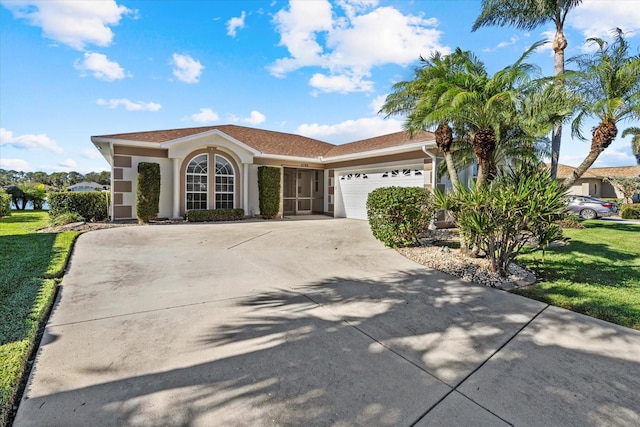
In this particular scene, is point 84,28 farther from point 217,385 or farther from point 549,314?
point 549,314

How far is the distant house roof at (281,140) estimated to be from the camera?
46.2 feet

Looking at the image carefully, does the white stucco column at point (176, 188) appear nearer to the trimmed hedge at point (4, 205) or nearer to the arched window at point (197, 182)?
the arched window at point (197, 182)

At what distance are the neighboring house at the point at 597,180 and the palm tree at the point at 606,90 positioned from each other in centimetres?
3163

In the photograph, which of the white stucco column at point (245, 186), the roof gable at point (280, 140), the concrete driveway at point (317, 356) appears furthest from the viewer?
the white stucco column at point (245, 186)

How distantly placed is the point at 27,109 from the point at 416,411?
18016 mm

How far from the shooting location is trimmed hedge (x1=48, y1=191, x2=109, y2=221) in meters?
12.5

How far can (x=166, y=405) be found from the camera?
248 centimetres

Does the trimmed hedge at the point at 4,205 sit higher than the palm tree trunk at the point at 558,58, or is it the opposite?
the palm tree trunk at the point at 558,58

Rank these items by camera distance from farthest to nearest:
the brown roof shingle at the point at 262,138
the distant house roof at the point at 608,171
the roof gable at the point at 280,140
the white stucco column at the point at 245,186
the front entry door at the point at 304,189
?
the distant house roof at the point at 608,171, the front entry door at the point at 304,189, the white stucco column at the point at 245,186, the brown roof shingle at the point at 262,138, the roof gable at the point at 280,140

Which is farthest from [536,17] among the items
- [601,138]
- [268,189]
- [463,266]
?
[268,189]

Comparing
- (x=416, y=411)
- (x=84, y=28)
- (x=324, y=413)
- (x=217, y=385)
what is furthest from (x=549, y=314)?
(x=84, y=28)

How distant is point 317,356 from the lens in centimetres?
324

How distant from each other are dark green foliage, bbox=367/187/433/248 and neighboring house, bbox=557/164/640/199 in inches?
1371

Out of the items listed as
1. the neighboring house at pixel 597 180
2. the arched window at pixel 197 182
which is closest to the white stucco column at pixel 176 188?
the arched window at pixel 197 182
